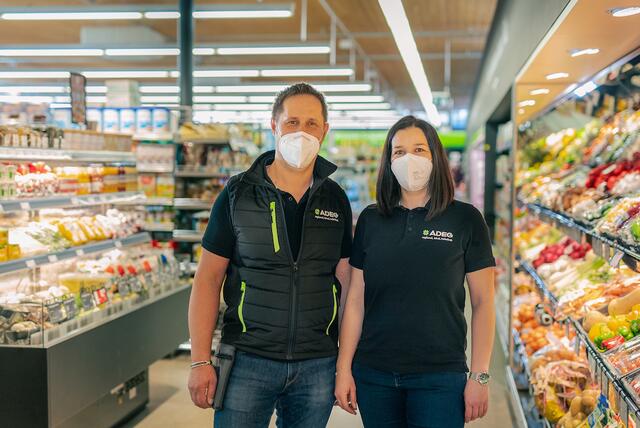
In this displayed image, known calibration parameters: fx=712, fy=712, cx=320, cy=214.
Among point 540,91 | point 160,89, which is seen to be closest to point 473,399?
point 540,91

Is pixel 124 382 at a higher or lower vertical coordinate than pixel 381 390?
lower

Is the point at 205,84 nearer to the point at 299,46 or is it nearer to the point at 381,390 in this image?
the point at 299,46

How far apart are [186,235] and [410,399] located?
4.79 meters

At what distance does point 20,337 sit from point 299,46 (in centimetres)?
590

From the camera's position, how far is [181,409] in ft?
16.6

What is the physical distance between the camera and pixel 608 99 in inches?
215

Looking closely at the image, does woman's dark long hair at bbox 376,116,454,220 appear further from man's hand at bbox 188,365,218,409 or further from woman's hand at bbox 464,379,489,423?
man's hand at bbox 188,365,218,409

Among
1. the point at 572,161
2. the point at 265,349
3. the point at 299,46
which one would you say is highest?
the point at 299,46

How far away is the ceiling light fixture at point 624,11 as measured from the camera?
126 inches

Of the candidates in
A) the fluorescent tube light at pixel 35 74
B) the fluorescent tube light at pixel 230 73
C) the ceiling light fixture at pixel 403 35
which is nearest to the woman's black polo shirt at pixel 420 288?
the ceiling light fixture at pixel 403 35

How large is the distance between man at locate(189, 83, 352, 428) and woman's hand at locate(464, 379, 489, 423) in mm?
463

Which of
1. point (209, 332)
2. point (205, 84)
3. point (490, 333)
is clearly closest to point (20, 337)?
point (209, 332)

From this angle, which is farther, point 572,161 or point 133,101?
point 133,101

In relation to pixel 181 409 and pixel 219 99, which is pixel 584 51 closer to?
pixel 181 409
